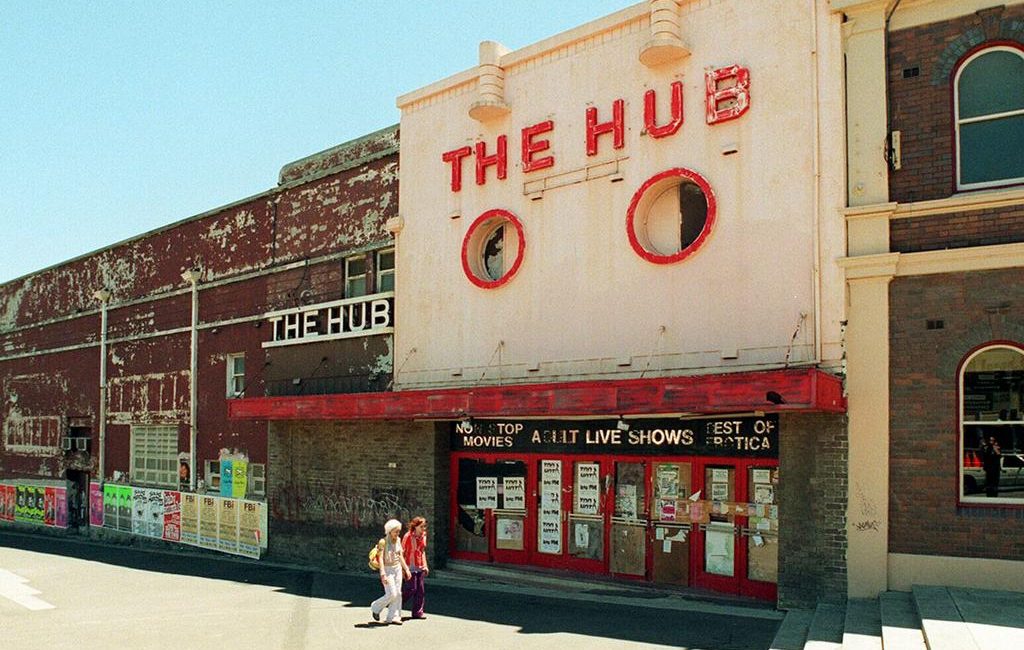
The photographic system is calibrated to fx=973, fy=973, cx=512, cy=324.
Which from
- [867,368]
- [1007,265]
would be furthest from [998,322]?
[867,368]

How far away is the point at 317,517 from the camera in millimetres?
20281

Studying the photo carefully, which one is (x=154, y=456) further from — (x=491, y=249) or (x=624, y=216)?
(x=624, y=216)

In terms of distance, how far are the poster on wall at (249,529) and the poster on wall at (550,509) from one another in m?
8.11

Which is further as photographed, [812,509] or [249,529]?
[249,529]

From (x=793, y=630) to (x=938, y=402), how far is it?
3.29 metres

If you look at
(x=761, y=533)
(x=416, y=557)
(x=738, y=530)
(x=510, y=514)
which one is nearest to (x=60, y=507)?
(x=510, y=514)

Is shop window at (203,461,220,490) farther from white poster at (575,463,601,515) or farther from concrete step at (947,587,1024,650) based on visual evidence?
concrete step at (947,587,1024,650)

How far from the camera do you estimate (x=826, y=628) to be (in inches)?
436

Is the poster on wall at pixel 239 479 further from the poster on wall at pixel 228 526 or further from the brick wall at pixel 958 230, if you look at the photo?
the brick wall at pixel 958 230

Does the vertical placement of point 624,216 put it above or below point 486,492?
above

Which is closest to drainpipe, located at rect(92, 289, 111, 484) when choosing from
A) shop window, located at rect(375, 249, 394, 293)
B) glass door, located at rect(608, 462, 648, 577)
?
shop window, located at rect(375, 249, 394, 293)

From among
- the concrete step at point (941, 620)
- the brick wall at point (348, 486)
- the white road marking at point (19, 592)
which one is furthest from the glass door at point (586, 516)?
the white road marking at point (19, 592)

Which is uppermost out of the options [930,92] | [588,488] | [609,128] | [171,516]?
[609,128]

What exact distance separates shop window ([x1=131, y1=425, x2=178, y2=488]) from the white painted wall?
9.66 metres
